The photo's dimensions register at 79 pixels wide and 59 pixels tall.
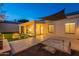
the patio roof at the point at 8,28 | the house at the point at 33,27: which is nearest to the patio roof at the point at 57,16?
the house at the point at 33,27

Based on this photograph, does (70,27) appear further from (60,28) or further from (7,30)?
(7,30)

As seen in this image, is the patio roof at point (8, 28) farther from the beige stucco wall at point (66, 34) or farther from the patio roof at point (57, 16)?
the beige stucco wall at point (66, 34)

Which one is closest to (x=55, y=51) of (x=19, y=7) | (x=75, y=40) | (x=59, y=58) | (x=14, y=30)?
(x=59, y=58)

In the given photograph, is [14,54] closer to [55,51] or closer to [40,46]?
[40,46]

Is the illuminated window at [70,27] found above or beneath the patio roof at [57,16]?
beneath

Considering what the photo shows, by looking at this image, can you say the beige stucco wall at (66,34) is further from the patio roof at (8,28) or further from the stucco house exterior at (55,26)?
the patio roof at (8,28)

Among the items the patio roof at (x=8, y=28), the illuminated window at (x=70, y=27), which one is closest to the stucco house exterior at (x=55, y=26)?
the illuminated window at (x=70, y=27)

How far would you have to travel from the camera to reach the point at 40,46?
8.39 feet

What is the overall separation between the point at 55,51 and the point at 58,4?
72 centimetres

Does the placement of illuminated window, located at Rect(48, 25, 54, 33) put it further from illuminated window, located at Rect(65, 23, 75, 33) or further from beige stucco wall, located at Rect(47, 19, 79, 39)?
illuminated window, located at Rect(65, 23, 75, 33)

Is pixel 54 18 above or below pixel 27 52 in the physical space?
above

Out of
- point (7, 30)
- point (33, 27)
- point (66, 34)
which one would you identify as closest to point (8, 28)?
point (7, 30)

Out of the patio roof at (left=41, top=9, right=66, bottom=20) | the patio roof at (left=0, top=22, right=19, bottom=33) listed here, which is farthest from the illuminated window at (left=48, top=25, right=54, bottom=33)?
the patio roof at (left=0, top=22, right=19, bottom=33)

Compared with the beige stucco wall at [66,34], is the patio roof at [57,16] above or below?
above
